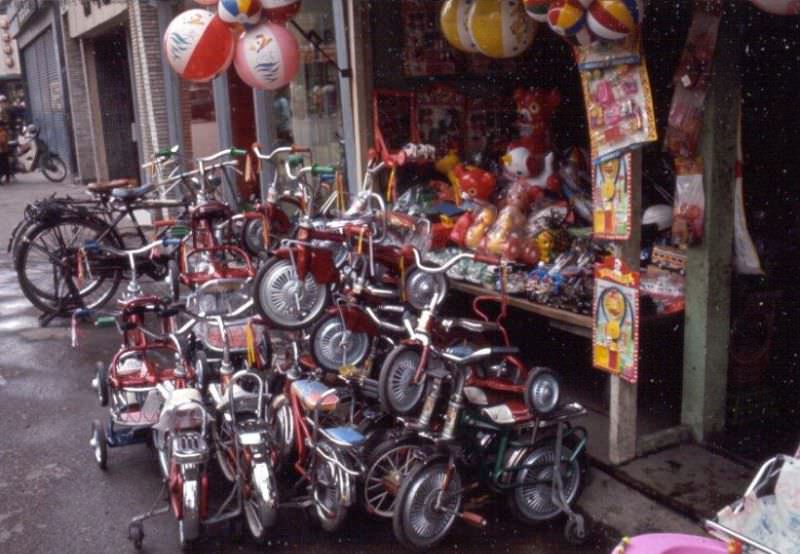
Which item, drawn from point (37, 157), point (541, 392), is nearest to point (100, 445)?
point (541, 392)

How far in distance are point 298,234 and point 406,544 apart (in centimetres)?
210

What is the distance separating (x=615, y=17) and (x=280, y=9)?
3196mm

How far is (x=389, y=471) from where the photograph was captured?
176 inches

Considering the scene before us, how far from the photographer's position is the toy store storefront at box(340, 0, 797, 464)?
15.1 feet

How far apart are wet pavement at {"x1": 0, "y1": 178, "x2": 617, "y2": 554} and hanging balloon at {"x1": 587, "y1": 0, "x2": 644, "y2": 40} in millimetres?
2723

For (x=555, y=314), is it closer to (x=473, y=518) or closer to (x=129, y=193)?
(x=473, y=518)

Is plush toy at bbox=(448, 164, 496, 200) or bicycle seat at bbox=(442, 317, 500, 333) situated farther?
plush toy at bbox=(448, 164, 496, 200)

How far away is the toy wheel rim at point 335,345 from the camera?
17.3ft

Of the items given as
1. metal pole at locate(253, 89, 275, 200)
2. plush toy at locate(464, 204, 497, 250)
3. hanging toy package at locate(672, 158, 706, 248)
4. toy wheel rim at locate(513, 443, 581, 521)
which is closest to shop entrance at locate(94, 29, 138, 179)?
metal pole at locate(253, 89, 275, 200)

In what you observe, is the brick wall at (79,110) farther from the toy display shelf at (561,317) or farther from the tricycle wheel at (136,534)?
the tricycle wheel at (136,534)

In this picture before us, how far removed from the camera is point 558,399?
15.2 feet

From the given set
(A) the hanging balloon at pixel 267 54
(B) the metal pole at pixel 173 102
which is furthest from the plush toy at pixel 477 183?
(B) the metal pole at pixel 173 102

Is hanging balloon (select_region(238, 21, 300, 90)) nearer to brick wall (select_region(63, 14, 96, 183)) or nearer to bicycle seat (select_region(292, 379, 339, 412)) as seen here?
bicycle seat (select_region(292, 379, 339, 412))

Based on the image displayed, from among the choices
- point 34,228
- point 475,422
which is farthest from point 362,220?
point 34,228
